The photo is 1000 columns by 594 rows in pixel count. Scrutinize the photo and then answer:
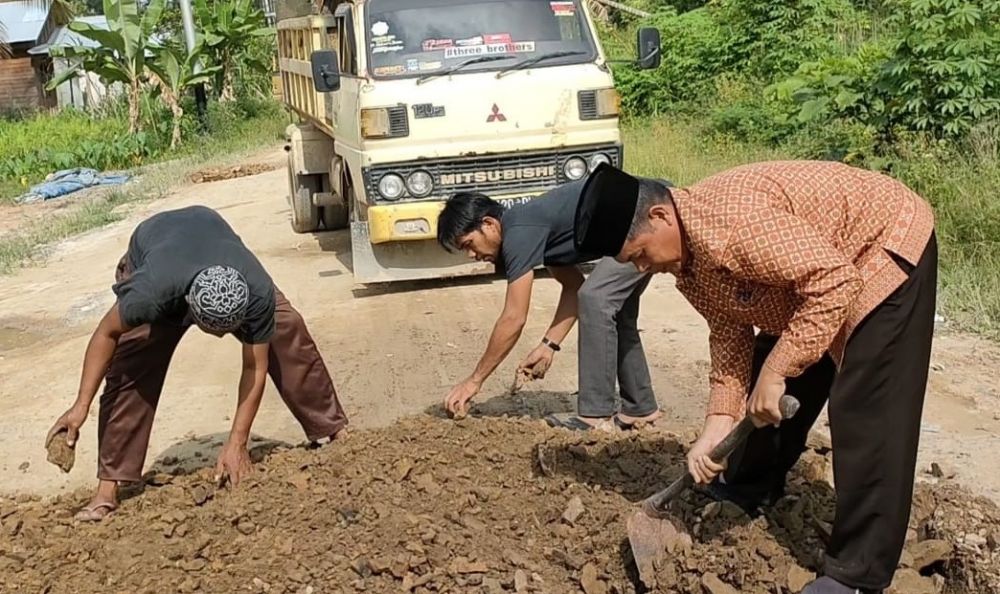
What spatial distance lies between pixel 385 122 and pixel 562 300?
363cm

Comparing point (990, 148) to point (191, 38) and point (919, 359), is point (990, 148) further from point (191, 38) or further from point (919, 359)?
point (191, 38)

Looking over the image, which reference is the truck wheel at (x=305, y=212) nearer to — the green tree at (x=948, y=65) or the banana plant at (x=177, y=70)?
the green tree at (x=948, y=65)

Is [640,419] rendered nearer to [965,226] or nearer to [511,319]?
[511,319]

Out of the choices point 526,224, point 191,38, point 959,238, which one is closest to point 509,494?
point 526,224

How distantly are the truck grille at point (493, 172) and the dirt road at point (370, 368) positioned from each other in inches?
34.7

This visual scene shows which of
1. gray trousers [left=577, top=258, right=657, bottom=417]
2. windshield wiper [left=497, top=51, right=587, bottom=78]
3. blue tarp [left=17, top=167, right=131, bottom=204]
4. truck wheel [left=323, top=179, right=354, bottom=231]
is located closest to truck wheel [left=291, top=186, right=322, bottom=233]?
truck wheel [left=323, top=179, right=354, bottom=231]

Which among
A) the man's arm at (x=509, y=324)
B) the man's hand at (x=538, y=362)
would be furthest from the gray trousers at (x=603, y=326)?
the man's arm at (x=509, y=324)

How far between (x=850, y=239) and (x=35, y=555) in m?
3.54

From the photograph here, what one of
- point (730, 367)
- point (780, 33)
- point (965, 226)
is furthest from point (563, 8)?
point (780, 33)

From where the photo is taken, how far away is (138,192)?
57.5 feet

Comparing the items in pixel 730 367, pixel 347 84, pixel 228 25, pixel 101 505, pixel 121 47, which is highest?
pixel 228 25

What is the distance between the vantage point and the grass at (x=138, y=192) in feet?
45.2

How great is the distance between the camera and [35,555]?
4664 millimetres

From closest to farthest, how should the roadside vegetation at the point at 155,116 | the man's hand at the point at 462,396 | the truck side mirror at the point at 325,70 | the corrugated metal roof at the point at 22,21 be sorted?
the man's hand at the point at 462,396
the truck side mirror at the point at 325,70
the roadside vegetation at the point at 155,116
the corrugated metal roof at the point at 22,21
